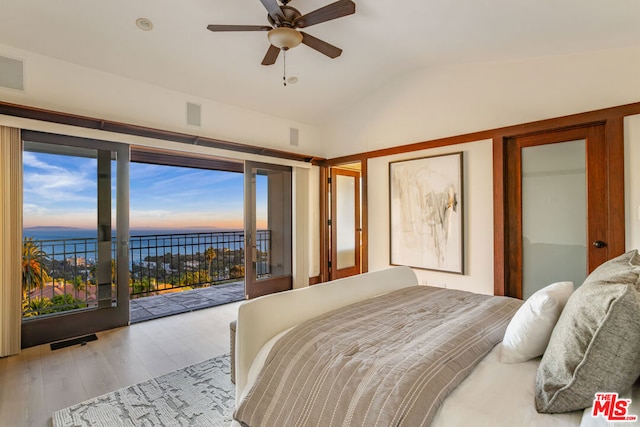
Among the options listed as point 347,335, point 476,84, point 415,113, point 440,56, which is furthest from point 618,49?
point 347,335

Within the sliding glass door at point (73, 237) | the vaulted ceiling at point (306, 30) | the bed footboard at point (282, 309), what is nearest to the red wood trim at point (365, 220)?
the vaulted ceiling at point (306, 30)

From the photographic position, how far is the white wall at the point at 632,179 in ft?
9.23

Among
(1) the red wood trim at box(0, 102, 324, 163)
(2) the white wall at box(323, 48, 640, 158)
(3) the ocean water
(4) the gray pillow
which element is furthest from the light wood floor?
(2) the white wall at box(323, 48, 640, 158)

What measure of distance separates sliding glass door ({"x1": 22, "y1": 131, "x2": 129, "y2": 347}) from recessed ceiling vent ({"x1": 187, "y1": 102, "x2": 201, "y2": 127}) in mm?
879

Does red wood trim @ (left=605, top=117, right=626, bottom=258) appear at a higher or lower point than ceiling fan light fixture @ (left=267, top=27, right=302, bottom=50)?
lower

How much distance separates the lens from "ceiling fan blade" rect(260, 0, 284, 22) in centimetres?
224

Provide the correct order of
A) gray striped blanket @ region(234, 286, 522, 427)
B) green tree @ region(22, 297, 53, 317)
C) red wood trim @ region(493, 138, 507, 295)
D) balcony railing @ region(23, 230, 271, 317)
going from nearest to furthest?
gray striped blanket @ region(234, 286, 522, 427) → green tree @ region(22, 297, 53, 317) → balcony railing @ region(23, 230, 271, 317) → red wood trim @ region(493, 138, 507, 295)

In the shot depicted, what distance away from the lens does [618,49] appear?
2.89 m

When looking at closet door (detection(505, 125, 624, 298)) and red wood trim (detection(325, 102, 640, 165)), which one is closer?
red wood trim (detection(325, 102, 640, 165))

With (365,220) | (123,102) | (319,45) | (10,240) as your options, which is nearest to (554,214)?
(365,220)

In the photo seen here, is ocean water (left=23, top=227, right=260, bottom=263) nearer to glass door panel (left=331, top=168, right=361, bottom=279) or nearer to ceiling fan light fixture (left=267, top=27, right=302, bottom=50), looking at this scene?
glass door panel (left=331, top=168, right=361, bottom=279)

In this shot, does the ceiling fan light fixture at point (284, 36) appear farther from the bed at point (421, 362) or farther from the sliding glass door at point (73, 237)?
the sliding glass door at point (73, 237)

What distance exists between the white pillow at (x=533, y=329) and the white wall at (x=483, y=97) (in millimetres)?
2741

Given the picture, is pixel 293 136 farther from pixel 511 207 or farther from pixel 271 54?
pixel 511 207
